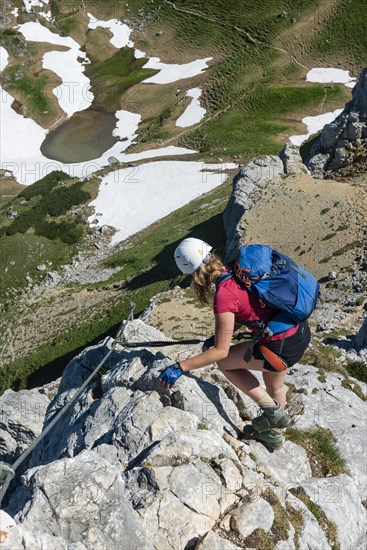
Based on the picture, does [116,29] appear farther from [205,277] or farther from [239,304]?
[239,304]

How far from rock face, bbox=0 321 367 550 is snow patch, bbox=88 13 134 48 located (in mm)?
118273

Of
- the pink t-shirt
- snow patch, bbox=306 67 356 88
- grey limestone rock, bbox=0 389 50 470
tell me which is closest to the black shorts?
the pink t-shirt

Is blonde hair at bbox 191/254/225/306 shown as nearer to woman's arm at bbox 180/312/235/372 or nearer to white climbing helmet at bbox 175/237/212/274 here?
white climbing helmet at bbox 175/237/212/274

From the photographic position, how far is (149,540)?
871cm

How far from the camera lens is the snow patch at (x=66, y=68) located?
10694 cm

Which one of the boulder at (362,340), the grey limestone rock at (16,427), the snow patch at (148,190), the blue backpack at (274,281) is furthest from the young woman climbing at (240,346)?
the snow patch at (148,190)

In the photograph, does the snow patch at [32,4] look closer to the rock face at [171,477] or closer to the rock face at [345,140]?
the rock face at [345,140]

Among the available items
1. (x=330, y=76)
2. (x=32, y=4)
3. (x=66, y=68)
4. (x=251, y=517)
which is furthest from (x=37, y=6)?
(x=251, y=517)

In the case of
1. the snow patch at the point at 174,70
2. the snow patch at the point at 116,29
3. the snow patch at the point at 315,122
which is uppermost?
the snow patch at the point at 116,29

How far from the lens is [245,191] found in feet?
142

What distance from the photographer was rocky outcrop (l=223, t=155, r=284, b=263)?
132 feet

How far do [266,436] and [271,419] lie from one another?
54 centimetres

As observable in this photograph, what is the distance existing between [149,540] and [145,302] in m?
32.0

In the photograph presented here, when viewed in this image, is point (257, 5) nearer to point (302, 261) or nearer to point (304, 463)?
point (302, 261)
